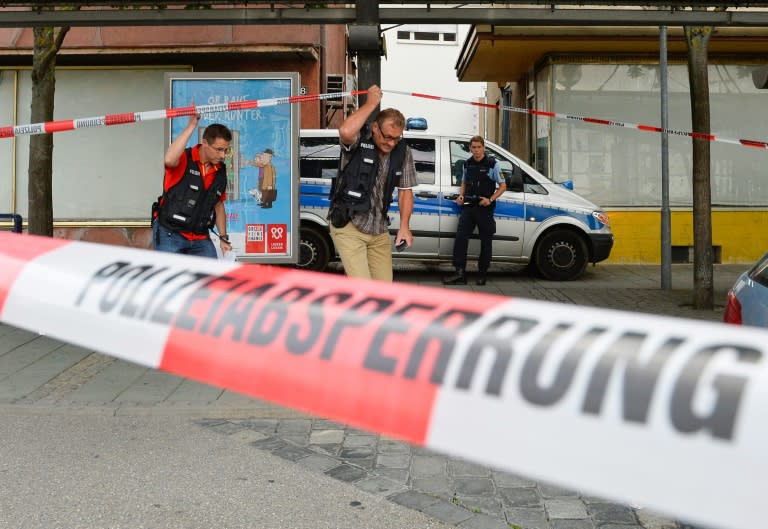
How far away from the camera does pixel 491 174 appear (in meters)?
11.6

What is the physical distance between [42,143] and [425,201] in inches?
191

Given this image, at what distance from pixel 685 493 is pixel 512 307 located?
19.3 inches

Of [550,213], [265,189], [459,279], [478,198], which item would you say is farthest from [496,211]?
[265,189]

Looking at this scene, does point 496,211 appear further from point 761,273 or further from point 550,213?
point 761,273

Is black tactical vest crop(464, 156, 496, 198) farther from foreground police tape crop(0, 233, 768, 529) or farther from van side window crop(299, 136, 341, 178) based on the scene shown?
foreground police tape crop(0, 233, 768, 529)

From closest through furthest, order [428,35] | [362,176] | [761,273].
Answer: [761,273], [362,176], [428,35]

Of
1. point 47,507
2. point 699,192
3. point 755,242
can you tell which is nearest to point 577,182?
point 755,242

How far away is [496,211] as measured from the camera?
39.4 ft

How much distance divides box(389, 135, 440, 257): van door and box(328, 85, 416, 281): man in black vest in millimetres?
5916

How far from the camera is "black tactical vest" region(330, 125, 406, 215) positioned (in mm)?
5707

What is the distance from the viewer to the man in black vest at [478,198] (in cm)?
1148

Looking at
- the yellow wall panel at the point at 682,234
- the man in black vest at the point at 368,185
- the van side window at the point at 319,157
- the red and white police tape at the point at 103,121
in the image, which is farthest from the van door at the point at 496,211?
the man in black vest at the point at 368,185

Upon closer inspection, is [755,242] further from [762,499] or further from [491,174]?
[762,499]

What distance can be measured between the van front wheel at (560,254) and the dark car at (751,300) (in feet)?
27.1
